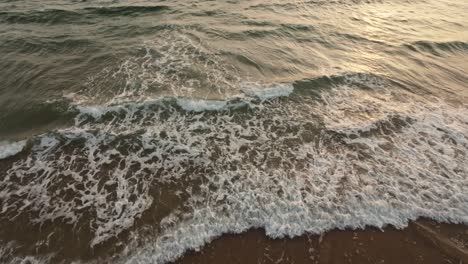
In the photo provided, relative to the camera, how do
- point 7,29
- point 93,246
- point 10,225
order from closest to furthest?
point 93,246 < point 10,225 < point 7,29

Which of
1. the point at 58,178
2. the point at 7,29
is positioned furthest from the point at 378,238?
the point at 7,29

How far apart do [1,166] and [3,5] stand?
12.5 m

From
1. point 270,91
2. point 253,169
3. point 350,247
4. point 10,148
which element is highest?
point 270,91

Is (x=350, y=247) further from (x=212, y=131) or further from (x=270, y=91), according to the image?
(x=270, y=91)

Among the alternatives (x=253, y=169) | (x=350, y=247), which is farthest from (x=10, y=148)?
(x=350, y=247)

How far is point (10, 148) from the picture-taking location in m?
7.54

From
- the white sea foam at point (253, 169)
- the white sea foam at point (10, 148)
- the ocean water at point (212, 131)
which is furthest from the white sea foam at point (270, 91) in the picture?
the white sea foam at point (10, 148)

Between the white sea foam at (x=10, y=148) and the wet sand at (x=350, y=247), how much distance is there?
5.00 meters

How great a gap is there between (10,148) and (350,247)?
7.74 meters

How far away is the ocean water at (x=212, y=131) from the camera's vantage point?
19.7ft

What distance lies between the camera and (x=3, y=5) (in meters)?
15.6

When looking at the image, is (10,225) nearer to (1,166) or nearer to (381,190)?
(1,166)

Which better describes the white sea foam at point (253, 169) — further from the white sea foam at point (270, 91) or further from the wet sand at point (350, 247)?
the white sea foam at point (270, 91)

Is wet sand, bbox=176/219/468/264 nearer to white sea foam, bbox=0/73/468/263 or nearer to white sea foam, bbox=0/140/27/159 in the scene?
white sea foam, bbox=0/73/468/263
